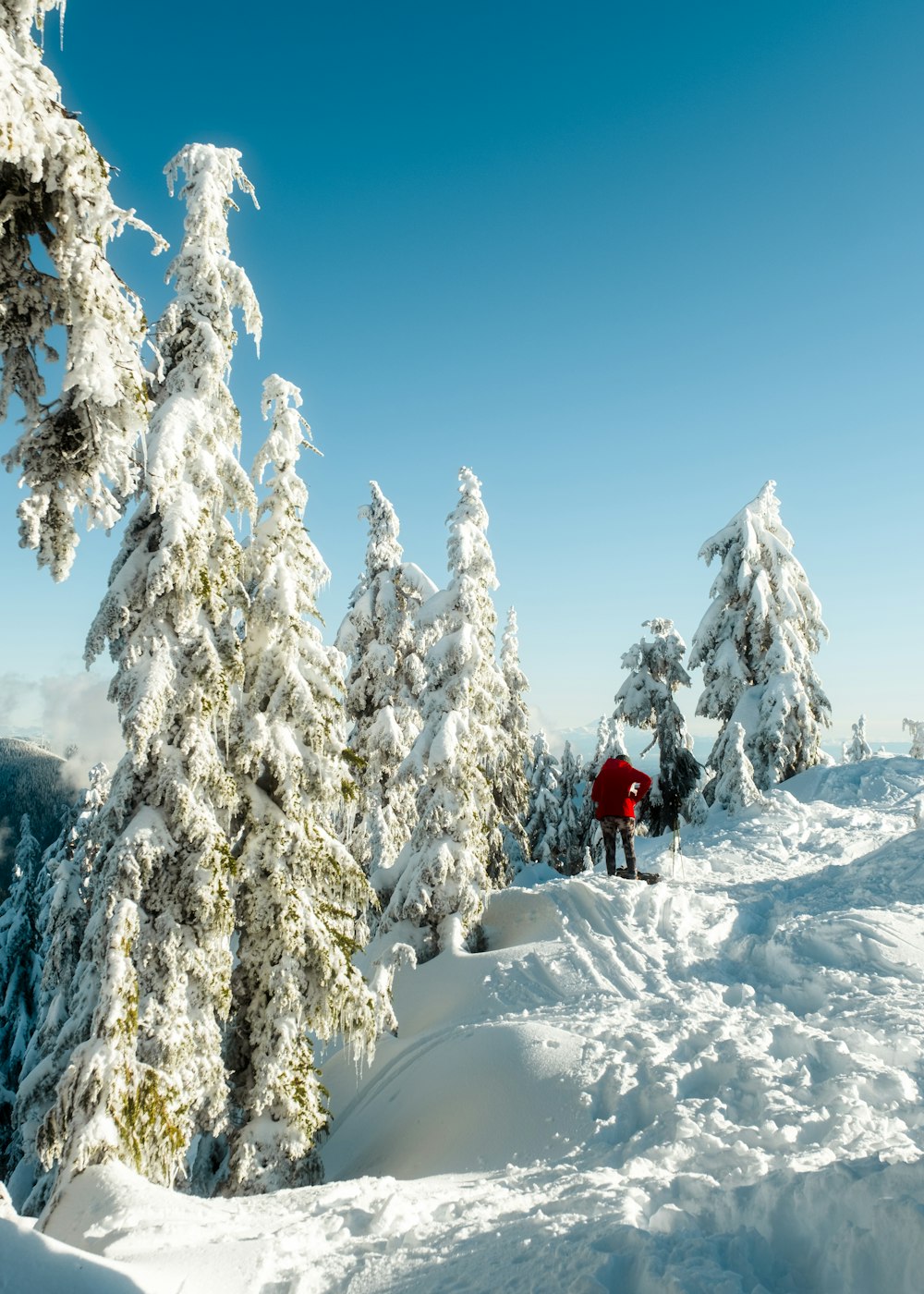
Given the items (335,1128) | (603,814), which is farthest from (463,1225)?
(603,814)

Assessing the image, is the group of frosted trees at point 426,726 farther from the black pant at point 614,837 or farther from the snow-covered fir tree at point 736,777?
the snow-covered fir tree at point 736,777

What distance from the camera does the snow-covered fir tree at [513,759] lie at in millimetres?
27391

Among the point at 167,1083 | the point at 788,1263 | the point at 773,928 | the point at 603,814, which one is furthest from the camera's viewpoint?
the point at 603,814

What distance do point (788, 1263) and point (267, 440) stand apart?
37.2ft

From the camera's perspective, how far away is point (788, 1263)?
3814 millimetres

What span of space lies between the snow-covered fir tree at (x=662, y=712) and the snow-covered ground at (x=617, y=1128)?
11.1m

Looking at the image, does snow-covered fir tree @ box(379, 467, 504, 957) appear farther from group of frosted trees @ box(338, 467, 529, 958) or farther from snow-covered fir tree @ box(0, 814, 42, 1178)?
snow-covered fir tree @ box(0, 814, 42, 1178)

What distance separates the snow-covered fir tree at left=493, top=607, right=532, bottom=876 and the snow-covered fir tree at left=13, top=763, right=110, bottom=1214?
41.7 feet

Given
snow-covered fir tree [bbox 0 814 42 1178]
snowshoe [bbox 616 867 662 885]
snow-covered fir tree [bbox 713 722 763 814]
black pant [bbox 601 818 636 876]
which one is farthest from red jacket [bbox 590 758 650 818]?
snow-covered fir tree [bbox 0 814 42 1178]

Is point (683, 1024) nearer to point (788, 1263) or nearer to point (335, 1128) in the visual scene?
point (788, 1263)

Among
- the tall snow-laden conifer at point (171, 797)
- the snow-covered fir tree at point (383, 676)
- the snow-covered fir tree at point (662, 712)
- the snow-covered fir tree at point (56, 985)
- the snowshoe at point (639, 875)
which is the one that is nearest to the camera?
the tall snow-laden conifer at point (171, 797)

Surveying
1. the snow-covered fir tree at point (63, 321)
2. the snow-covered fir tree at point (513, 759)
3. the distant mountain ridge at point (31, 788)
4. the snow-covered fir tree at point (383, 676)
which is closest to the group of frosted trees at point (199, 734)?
the snow-covered fir tree at point (63, 321)

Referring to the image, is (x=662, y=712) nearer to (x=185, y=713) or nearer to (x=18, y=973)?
(x=185, y=713)

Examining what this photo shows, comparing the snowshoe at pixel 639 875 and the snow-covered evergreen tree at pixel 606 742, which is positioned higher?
the snow-covered evergreen tree at pixel 606 742
